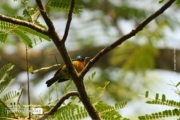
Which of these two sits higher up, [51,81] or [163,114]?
[51,81]

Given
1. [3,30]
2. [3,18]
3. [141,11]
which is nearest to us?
[3,18]

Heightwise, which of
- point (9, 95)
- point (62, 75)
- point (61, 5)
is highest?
point (61, 5)

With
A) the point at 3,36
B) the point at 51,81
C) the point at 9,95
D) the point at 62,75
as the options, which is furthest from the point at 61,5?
the point at 51,81

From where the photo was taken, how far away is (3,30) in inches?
70.9

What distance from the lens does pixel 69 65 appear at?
164cm

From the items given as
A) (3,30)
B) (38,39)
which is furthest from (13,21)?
(38,39)

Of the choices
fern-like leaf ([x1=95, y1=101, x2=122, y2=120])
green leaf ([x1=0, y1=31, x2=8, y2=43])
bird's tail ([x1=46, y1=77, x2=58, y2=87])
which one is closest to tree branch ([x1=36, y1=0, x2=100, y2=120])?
fern-like leaf ([x1=95, y1=101, x2=122, y2=120])

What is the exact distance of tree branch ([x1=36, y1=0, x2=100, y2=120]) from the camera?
1552mm

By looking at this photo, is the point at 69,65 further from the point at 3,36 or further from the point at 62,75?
the point at 62,75

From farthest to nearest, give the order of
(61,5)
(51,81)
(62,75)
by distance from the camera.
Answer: (51,81) < (62,75) < (61,5)

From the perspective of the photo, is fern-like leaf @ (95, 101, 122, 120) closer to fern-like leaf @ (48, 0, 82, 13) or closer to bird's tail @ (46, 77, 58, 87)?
fern-like leaf @ (48, 0, 82, 13)

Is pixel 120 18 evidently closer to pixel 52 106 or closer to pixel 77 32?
pixel 77 32

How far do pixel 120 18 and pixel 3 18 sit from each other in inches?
208

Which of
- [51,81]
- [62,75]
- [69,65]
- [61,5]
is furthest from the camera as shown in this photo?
[51,81]
